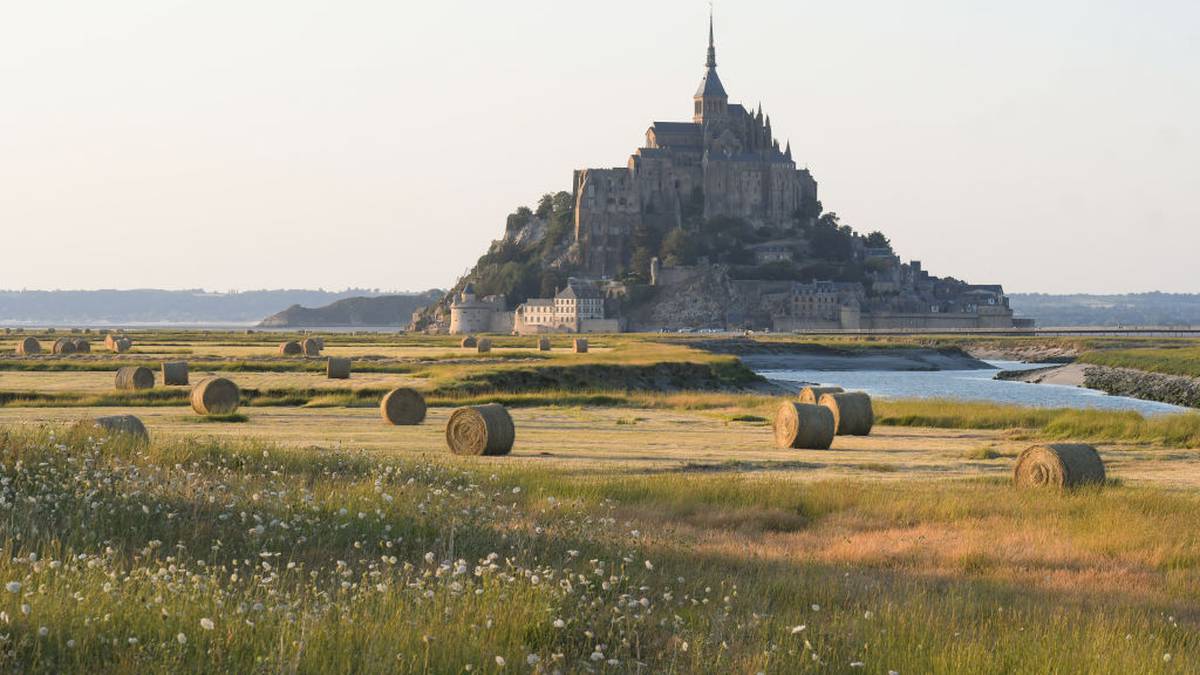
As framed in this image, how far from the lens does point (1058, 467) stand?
18844 mm

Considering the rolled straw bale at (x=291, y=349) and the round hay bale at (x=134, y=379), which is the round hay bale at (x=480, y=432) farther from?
the rolled straw bale at (x=291, y=349)

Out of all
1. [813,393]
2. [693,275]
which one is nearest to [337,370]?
[813,393]

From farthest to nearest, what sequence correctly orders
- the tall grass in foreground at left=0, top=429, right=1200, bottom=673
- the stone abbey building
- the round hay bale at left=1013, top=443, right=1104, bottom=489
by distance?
1. the stone abbey building
2. the round hay bale at left=1013, top=443, right=1104, bottom=489
3. the tall grass in foreground at left=0, top=429, right=1200, bottom=673

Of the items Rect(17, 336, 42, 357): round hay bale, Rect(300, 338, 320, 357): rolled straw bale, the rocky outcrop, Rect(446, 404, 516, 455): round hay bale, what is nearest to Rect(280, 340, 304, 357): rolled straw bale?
Rect(300, 338, 320, 357): rolled straw bale

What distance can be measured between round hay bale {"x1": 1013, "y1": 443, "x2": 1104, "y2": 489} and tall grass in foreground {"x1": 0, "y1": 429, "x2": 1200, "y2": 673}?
539mm

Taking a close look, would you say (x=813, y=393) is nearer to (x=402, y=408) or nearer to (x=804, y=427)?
(x=804, y=427)

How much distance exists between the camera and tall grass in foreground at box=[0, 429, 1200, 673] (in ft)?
28.5

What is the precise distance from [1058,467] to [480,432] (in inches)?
366

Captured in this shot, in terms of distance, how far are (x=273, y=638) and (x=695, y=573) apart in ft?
16.4

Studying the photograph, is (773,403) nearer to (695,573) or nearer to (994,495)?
(994,495)

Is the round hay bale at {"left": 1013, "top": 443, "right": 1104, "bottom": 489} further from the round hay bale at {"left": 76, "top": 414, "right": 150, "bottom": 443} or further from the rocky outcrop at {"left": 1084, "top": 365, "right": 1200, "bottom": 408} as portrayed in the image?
the rocky outcrop at {"left": 1084, "top": 365, "right": 1200, "bottom": 408}

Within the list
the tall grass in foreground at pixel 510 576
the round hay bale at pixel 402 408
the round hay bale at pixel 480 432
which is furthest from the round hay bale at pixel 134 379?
the tall grass in foreground at pixel 510 576

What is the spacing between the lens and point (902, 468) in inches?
922

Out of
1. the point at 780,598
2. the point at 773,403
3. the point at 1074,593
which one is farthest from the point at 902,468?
the point at 773,403
